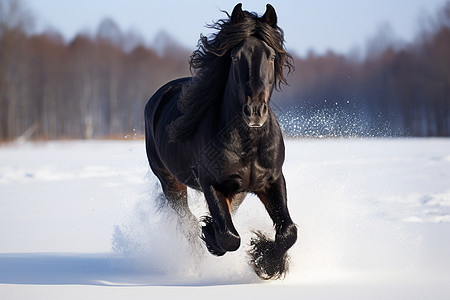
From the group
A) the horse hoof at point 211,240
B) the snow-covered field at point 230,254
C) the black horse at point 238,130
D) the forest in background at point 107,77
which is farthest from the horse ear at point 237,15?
the forest in background at point 107,77

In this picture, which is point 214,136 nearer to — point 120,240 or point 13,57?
point 120,240

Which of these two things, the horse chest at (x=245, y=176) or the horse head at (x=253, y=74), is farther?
the horse chest at (x=245, y=176)

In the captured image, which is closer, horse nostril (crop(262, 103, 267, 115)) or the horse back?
horse nostril (crop(262, 103, 267, 115))

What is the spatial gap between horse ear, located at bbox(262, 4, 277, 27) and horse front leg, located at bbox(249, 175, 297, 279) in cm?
110

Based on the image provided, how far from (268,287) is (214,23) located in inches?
76.0

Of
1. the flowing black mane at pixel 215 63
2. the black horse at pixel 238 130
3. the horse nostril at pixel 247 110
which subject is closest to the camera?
the horse nostril at pixel 247 110

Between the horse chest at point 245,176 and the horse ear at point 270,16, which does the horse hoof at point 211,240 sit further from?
the horse ear at point 270,16

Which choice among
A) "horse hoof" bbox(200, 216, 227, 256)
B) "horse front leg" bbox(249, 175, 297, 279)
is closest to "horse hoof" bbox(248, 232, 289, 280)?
"horse front leg" bbox(249, 175, 297, 279)

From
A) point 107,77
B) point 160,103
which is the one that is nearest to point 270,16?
point 160,103

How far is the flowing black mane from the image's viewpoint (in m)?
3.94

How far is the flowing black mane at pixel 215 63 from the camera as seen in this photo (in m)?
3.94

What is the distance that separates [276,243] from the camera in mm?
4055

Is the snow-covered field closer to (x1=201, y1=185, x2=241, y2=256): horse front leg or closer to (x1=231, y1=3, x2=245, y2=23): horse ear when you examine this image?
(x1=201, y1=185, x2=241, y2=256): horse front leg

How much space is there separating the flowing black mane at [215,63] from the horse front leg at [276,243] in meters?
0.79
